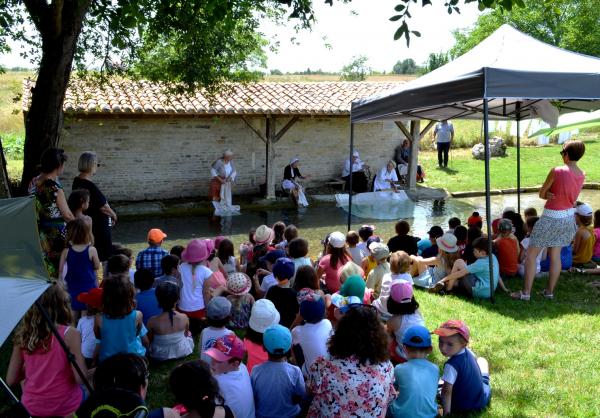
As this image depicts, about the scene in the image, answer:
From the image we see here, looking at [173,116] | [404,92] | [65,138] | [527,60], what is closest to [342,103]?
[173,116]

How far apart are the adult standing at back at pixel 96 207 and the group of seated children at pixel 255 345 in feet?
2.10

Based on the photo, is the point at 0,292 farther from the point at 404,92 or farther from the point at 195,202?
the point at 195,202

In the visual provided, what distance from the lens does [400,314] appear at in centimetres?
435

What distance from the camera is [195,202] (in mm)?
14516

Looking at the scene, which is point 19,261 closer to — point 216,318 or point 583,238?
point 216,318

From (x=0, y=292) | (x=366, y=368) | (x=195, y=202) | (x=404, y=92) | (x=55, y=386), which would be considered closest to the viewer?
(x=0, y=292)

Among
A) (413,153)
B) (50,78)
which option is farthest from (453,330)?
(413,153)

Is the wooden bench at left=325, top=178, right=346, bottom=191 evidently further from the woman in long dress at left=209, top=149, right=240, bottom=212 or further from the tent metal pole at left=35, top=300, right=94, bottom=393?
the tent metal pole at left=35, top=300, right=94, bottom=393

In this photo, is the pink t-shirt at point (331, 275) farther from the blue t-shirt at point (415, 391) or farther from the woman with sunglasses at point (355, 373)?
the woman with sunglasses at point (355, 373)

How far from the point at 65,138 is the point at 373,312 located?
12.1m

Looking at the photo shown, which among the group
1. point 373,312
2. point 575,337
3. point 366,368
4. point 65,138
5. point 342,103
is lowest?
point 575,337

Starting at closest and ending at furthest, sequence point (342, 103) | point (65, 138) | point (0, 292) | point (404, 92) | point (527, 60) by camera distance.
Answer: point (0, 292), point (527, 60), point (404, 92), point (65, 138), point (342, 103)

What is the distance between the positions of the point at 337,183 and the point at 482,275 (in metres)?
10.6

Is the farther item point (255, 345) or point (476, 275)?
point (476, 275)
